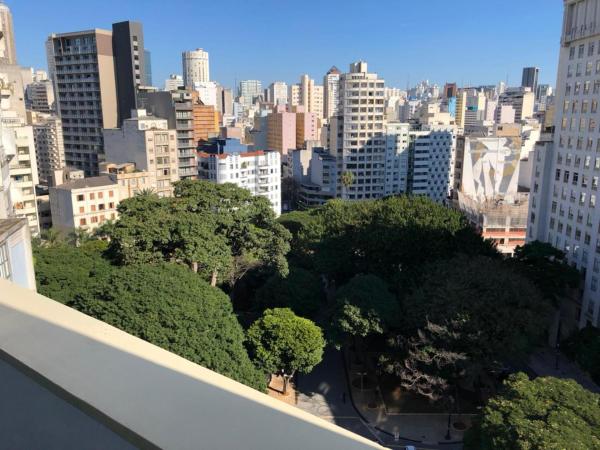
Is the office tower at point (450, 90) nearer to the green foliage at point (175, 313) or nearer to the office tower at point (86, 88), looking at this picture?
the office tower at point (86, 88)

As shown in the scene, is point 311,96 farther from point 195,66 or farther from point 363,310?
point 363,310

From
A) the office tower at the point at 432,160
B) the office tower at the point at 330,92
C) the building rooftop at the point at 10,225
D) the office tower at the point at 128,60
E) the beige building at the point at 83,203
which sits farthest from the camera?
the office tower at the point at 330,92

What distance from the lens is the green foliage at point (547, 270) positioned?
29.4m

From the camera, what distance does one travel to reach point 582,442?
538 inches

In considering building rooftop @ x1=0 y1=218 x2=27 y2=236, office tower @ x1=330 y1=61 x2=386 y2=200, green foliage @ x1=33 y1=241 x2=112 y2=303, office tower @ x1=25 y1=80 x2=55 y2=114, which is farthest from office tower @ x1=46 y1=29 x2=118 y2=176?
office tower @ x1=25 y1=80 x2=55 y2=114

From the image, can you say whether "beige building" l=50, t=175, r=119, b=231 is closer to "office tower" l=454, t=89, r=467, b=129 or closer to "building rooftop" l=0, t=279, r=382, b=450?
"building rooftop" l=0, t=279, r=382, b=450

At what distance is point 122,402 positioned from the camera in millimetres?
2410

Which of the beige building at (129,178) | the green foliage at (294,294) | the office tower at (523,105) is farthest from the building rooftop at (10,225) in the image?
the office tower at (523,105)

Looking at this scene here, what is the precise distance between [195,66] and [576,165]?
561 feet

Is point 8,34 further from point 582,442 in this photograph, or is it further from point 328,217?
point 582,442

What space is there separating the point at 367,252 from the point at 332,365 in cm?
699

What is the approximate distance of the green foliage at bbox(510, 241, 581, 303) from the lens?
96.5ft

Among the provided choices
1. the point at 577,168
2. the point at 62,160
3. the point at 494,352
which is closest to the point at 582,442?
the point at 494,352

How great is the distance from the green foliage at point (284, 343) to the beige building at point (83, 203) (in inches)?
992
